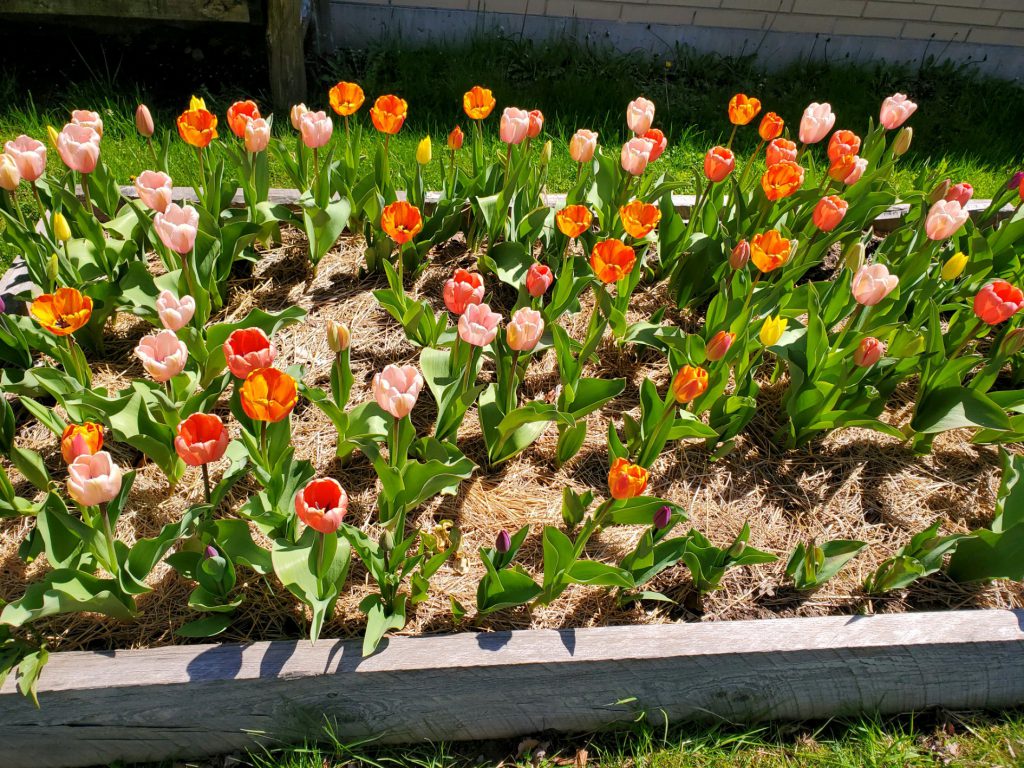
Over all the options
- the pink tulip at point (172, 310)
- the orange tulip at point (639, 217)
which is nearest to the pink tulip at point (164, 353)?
the pink tulip at point (172, 310)

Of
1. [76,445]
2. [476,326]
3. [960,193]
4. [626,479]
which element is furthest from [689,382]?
[960,193]

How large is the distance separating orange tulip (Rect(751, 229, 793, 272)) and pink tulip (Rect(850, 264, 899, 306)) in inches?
7.0

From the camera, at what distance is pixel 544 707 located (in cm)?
163

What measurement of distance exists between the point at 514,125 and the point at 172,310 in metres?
1.08

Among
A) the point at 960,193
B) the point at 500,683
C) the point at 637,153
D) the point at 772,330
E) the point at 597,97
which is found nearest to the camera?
the point at 500,683

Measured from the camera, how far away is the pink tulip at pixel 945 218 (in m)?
2.05

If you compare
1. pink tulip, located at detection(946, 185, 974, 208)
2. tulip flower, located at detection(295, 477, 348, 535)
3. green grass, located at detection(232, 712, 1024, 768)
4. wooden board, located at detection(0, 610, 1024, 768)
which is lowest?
green grass, located at detection(232, 712, 1024, 768)

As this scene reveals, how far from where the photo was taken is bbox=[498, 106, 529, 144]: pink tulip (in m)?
2.25

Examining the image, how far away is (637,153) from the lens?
7.00ft

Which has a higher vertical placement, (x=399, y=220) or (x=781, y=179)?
(x=781, y=179)

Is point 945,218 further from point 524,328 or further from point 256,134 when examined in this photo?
point 256,134

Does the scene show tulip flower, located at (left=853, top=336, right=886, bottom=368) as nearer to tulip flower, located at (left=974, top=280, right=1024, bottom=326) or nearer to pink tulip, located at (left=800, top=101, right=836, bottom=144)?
tulip flower, located at (left=974, top=280, right=1024, bottom=326)

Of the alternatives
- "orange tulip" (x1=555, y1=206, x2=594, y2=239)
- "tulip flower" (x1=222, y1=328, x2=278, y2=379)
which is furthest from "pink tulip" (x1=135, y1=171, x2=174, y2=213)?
"orange tulip" (x1=555, y1=206, x2=594, y2=239)

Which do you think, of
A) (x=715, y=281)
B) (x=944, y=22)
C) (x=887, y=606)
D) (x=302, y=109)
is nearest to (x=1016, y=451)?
(x=887, y=606)
